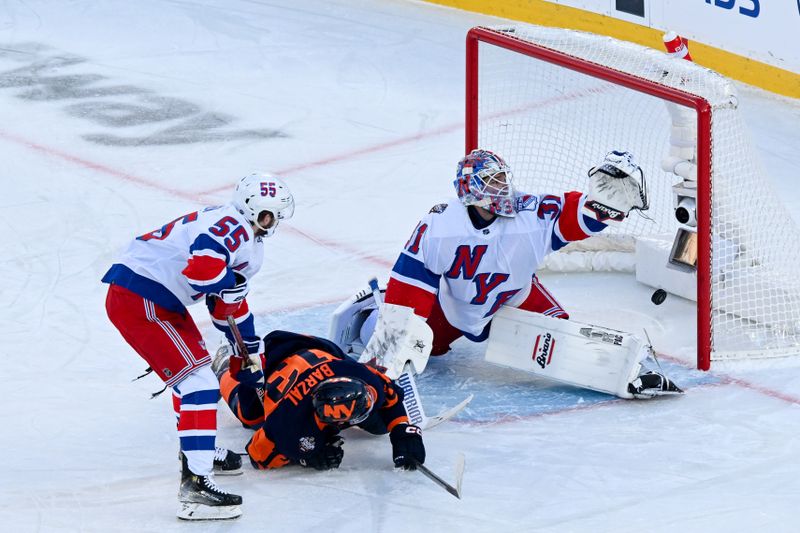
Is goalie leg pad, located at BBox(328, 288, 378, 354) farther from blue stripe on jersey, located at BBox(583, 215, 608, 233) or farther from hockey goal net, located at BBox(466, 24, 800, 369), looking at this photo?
hockey goal net, located at BBox(466, 24, 800, 369)

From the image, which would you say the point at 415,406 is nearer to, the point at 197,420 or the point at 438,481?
the point at 438,481

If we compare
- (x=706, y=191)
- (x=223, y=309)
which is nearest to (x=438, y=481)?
(x=223, y=309)

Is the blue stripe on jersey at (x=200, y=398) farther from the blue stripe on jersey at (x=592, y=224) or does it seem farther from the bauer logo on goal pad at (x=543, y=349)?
the blue stripe on jersey at (x=592, y=224)

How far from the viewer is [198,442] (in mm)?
3848

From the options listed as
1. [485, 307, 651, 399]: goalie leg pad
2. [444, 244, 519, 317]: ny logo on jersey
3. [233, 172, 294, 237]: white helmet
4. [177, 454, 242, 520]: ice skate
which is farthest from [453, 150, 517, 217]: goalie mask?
[177, 454, 242, 520]: ice skate

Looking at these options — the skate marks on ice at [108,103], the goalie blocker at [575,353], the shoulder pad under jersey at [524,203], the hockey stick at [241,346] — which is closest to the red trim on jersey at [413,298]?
the goalie blocker at [575,353]

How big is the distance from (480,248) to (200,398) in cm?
121

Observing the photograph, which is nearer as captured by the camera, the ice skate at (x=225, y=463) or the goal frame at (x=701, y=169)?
the ice skate at (x=225, y=463)

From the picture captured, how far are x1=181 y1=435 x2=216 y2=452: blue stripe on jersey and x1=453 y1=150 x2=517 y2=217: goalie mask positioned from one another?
1.27 m

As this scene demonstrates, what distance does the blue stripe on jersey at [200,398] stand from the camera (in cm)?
387

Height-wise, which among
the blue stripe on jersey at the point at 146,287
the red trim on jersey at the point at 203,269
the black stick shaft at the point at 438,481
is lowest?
the black stick shaft at the point at 438,481

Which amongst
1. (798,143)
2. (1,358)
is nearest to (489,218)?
(1,358)

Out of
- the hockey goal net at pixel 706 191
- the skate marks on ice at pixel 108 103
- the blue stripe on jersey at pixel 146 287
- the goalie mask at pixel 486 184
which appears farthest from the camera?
the skate marks on ice at pixel 108 103

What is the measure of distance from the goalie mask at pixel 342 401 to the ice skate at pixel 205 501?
0.35m
